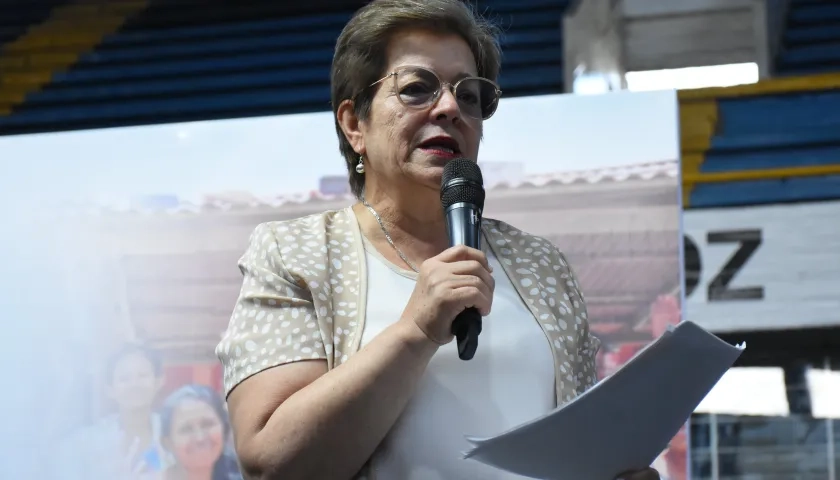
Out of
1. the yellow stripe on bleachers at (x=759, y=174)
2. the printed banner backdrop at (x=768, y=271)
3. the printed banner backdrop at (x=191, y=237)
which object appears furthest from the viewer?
the yellow stripe on bleachers at (x=759, y=174)

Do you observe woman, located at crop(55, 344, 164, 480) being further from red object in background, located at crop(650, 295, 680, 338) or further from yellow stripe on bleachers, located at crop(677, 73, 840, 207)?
yellow stripe on bleachers, located at crop(677, 73, 840, 207)

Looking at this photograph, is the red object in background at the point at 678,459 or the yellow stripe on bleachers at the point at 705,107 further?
the yellow stripe on bleachers at the point at 705,107

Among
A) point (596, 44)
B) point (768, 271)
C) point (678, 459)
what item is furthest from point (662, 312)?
point (596, 44)

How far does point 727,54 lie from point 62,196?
99.9 inches

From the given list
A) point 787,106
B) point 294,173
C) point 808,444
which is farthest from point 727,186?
point 294,173

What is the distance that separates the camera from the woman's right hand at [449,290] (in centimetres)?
127

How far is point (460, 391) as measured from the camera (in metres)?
1.46

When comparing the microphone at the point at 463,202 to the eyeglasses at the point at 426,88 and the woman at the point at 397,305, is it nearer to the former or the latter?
the woman at the point at 397,305

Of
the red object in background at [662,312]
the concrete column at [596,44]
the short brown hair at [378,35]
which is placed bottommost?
the red object in background at [662,312]

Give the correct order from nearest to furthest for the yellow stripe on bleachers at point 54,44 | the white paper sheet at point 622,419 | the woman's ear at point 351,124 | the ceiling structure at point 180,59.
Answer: the white paper sheet at point 622,419 → the woman's ear at point 351,124 → the ceiling structure at point 180,59 → the yellow stripe on bleachers at point 54,44

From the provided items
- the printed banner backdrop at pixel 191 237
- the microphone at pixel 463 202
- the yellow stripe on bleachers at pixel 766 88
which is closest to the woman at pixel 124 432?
the printed banner backdrop at pixel 191 237

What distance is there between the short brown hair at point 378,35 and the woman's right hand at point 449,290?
0.46m

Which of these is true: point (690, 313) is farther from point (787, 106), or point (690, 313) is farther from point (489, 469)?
point (489, 469)

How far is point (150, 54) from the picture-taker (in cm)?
468
